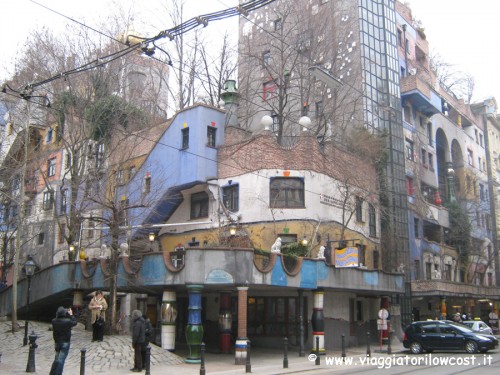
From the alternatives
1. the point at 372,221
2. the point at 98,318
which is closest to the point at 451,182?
the point at 372,221

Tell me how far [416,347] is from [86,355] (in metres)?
14.2

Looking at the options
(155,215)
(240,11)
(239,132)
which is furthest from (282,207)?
(240,11)

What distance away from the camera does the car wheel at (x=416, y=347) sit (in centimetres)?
2342

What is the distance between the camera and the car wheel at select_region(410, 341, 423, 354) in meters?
23.4

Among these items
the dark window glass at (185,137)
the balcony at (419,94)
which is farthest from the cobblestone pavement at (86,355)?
the balcony at (419,94)

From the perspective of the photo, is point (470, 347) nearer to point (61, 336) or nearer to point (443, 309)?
point (443, 309)

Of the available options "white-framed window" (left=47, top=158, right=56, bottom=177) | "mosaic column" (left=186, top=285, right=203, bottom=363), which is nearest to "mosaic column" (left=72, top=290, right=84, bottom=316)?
"mosaic column" (left=186, top=285, right=203, bottom=363)

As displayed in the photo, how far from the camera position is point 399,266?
32.7m

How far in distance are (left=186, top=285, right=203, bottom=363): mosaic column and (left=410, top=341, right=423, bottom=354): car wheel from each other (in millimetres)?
10179

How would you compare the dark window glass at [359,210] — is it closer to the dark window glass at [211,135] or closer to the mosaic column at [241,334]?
the dark window glass at [211,135]

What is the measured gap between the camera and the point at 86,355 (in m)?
17.6

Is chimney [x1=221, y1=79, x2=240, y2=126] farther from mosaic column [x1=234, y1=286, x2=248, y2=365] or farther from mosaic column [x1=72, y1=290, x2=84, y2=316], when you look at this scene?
mosaic column [x1=234, y1=286, x2=248, y2=365]

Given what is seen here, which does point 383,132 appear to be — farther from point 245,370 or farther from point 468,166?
point 245,370

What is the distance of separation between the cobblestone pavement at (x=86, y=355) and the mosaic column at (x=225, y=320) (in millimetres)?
3427
